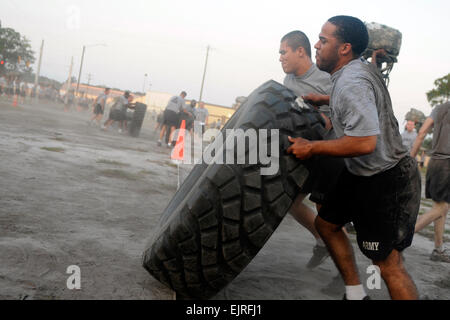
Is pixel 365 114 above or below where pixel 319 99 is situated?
below

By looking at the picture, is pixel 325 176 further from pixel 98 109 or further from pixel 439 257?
pixel 98 109

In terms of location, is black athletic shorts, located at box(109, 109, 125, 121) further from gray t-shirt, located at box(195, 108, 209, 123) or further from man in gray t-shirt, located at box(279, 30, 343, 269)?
man in gray t-shirt, located at box(279, 30, 343, 269)

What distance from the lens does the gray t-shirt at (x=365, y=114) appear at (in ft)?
5.96

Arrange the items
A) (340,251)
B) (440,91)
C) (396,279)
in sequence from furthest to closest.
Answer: (440,91)
(340,251)
(396,279)

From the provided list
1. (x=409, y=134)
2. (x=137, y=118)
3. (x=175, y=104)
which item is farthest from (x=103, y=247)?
(x=137, y=118)

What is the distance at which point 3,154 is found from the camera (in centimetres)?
523

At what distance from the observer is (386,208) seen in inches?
78.3

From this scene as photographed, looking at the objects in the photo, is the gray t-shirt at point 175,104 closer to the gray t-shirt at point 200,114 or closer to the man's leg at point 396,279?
the gray t-shirt at point 200,114

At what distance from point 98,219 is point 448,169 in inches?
131

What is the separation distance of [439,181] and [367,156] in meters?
2.37

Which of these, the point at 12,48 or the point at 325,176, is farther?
the point at 12,48

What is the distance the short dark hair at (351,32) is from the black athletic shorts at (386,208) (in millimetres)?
673

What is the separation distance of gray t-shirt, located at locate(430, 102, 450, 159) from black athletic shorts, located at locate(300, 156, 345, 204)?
212cm
